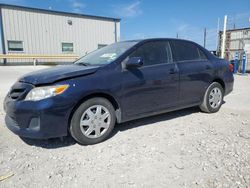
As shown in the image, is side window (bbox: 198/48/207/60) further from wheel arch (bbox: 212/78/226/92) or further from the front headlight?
the front headlight

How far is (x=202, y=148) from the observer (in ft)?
10.2

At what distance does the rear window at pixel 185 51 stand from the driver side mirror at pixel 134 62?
3.38 ft

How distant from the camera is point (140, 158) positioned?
9.34 feet

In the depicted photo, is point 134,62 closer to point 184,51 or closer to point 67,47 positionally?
point 184,51

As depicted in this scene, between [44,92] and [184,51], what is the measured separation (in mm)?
2838

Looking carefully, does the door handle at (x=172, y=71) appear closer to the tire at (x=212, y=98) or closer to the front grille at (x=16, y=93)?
the tire at (x=212, y=98)

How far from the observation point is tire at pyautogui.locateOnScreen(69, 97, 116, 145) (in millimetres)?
3105

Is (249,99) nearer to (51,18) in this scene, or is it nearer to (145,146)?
(145,146)

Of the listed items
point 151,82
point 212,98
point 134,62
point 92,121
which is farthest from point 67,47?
point 92,121

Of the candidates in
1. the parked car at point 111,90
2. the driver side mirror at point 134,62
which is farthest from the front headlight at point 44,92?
the driver side mirror at point 134,62

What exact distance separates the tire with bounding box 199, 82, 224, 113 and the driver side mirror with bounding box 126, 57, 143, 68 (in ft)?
6.51

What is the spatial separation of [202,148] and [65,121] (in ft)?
6.42

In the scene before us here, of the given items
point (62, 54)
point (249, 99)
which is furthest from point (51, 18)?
point (249, 99)

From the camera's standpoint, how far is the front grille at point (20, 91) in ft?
9.75
